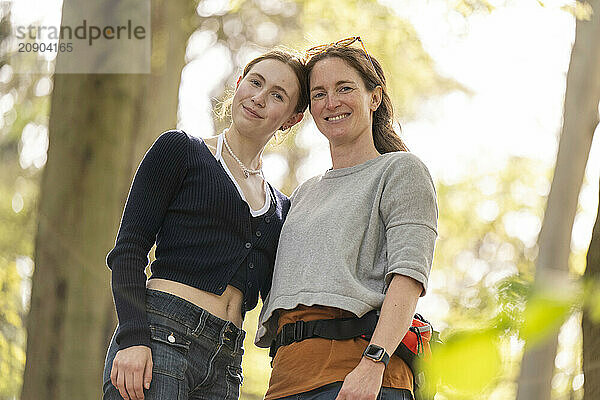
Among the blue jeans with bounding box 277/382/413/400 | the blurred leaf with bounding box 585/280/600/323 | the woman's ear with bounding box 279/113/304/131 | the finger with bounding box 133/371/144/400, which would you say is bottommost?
the blurred leaf with bounding box 585/280/600/323

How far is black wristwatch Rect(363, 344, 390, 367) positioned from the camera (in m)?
1.72

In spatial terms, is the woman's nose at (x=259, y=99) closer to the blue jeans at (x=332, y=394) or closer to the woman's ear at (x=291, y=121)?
the woman's ear at (x=291, y=121)

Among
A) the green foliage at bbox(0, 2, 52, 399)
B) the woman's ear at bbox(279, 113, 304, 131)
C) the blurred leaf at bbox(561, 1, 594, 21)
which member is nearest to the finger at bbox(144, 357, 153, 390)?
the woman's ear at bbox(279, 113, 304, 131)

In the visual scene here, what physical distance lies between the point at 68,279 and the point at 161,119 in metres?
1.10

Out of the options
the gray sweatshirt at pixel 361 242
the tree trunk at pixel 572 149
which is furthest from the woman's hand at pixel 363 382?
the tree trunk at pixel 572 149

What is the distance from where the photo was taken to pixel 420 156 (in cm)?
213

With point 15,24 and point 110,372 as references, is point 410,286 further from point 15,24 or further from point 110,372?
point 15,24

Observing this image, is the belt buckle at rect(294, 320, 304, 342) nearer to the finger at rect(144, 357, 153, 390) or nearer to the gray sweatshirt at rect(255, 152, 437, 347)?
the gray sweatshirt at rect(255, 152, 437, 347)

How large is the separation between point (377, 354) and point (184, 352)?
47 centimetres

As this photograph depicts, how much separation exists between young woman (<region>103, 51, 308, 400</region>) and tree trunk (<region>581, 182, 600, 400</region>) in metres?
0.84

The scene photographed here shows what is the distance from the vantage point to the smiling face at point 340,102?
2.06 metres

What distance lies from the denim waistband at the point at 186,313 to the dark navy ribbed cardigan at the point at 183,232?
0.04 metres

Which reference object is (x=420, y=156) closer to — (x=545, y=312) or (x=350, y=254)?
(x=350, y=254)

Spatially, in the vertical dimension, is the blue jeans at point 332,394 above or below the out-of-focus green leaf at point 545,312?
above
